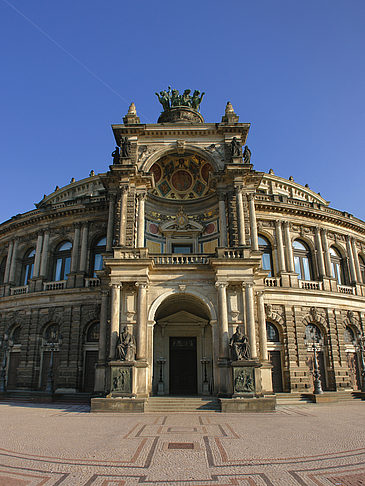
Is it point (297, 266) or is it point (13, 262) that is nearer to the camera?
point (297, 266)

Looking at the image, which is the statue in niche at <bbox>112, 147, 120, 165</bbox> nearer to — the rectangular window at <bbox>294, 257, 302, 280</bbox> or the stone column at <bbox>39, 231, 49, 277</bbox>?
the stone column at <bbox>39, 231, 49, 277</bbox>

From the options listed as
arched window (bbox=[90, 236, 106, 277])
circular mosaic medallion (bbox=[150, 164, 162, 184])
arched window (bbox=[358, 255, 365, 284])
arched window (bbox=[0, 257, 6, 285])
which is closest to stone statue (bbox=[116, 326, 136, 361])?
arched window (bbox=[90, 236, 106, 277])

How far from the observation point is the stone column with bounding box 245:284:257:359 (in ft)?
63.9

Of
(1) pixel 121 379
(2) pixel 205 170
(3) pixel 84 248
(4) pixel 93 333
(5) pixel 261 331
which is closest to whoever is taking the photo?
(1) pixel 121 379

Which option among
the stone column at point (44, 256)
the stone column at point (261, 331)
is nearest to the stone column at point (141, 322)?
the stone column at point (261, 331)

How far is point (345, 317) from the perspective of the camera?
2889 centimetres

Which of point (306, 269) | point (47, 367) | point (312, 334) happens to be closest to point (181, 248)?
point (306, 269)

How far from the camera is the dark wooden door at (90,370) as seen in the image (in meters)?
25.8

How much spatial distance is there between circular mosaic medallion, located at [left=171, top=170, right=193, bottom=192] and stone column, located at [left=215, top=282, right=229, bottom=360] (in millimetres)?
9912

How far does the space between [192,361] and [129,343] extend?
731 centimetres

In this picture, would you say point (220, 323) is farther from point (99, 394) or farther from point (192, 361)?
point (99, 394)

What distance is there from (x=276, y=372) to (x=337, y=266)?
1148cm

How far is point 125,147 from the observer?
25094mm

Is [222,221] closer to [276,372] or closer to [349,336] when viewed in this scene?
[276,372]
